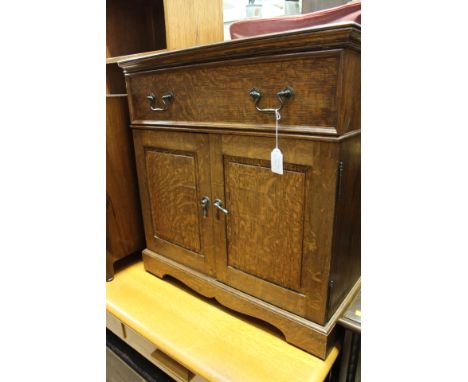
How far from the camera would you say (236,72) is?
654 mm

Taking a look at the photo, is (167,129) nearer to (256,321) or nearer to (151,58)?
(151,58)

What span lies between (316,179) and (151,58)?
0.52m

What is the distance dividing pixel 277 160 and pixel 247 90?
0.16m

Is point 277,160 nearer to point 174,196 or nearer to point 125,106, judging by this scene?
point 174,196

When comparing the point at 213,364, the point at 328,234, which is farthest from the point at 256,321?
the point at 328,234

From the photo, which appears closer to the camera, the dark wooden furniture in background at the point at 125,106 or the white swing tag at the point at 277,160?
the white swing tag at the point at 277,160

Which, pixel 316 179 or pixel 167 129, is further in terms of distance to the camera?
pixel 167 129

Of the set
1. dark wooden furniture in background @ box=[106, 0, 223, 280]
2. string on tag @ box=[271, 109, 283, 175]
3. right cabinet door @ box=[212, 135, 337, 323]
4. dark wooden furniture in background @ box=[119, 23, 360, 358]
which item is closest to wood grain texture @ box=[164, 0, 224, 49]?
dark wooden furniture in background @ box=[106, 0, 223, 280]

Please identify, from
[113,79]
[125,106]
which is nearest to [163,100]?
[125,106]

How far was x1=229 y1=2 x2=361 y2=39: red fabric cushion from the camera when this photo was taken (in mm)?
698

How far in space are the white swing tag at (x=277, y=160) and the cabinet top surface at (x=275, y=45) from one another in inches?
7.5

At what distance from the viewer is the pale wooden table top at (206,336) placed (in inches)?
27.0

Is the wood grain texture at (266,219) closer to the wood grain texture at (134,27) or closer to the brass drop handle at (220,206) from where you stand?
the brass drop handle at (220,206)

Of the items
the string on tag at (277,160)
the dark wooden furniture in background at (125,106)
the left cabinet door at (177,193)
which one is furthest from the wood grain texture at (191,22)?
the string on tag at (277,160)
